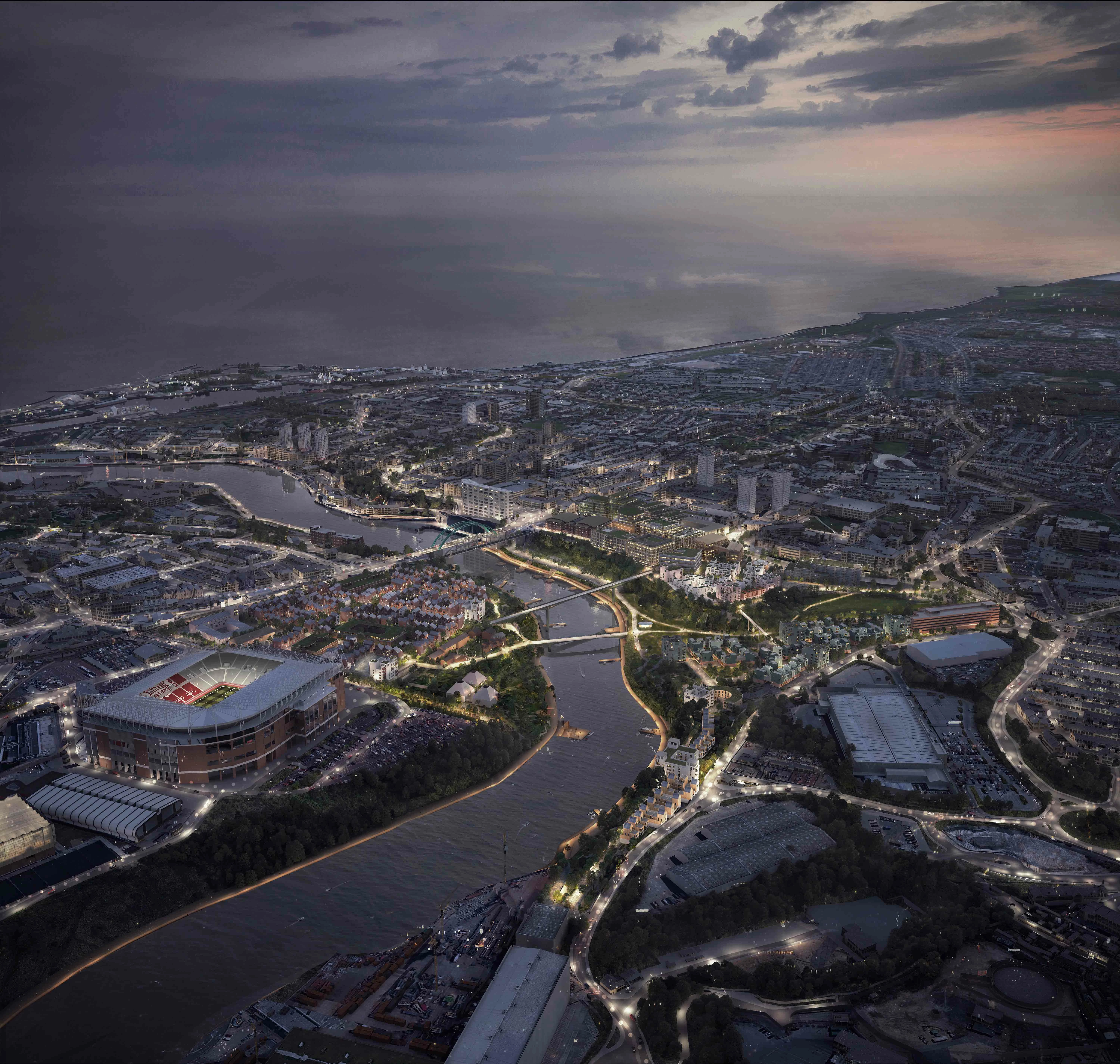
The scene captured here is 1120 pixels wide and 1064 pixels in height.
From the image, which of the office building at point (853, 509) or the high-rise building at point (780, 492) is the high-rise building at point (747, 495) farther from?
the office building at point (853, 509)

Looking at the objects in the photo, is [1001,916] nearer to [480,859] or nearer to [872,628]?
[480,859]

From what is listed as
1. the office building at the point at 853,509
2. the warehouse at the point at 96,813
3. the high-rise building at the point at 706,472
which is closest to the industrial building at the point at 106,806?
the warehouse at the point at 96,813

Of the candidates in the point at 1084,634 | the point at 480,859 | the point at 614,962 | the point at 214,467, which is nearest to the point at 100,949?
the point at 480,859

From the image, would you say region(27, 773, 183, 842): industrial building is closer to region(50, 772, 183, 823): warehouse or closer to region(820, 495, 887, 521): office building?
region(50, 772, 183, 823): warehouse

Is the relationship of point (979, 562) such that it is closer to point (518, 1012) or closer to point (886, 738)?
point (886, 738)

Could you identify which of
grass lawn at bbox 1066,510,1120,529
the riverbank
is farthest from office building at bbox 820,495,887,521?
the riverbank

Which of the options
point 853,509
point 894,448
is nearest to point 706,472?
point 853,509

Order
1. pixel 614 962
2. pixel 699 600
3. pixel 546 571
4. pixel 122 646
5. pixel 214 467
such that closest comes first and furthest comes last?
1. pixel 614 962
2. pixel 122 646
3. pixel 699 600
4. pixel 546 571
5. pixel 214 467
